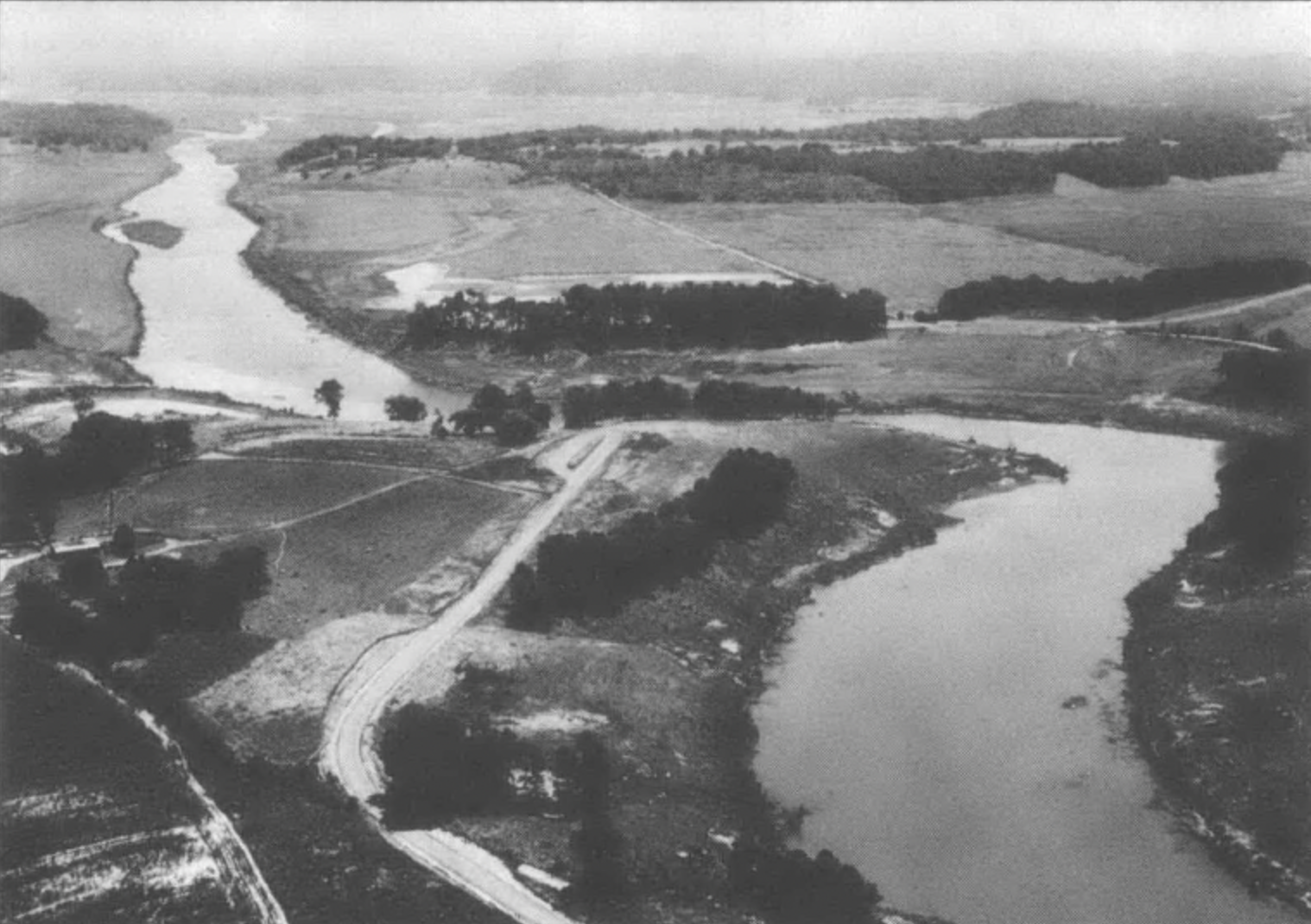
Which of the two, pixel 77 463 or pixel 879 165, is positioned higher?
pixel 879 165

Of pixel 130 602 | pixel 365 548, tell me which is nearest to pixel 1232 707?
pixel 365 548

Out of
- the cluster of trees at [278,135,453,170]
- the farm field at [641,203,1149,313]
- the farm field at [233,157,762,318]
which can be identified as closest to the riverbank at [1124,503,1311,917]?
the farm field at [641,203,1149,313]

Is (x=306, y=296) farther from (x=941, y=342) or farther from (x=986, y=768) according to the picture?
(x=986, y=768)

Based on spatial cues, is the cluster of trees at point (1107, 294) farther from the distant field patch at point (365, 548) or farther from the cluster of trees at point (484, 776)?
the cluster of trees at point (484, 776)

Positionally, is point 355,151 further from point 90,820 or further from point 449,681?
point 90,820

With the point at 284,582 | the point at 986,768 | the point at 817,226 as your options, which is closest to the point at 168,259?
the point at 817,226
